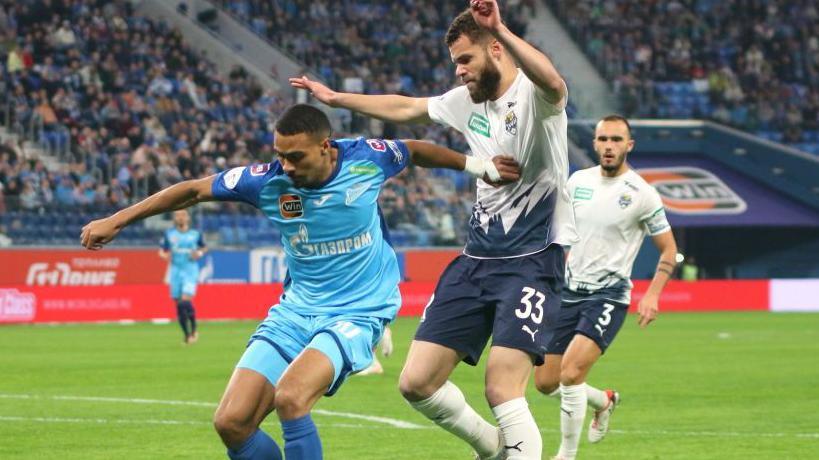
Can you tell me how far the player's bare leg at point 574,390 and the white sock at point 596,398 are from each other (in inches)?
18.2

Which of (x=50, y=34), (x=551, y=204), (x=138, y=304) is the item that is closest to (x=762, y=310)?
(x=138, y=304)

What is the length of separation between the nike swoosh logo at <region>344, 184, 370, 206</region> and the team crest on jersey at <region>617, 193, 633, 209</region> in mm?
3546

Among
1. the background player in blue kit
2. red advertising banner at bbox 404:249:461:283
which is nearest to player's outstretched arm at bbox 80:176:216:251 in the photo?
the background player in blue kit

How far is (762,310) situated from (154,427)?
2811 cm

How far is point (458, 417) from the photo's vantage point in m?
8.46

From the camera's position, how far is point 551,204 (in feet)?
27.1

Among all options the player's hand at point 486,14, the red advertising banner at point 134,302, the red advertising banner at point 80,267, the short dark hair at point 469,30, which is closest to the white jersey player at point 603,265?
the short dark hair at point 469,30

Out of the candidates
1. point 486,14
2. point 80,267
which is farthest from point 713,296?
point 486,14

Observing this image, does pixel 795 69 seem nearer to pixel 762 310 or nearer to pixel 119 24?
pixel 762 310

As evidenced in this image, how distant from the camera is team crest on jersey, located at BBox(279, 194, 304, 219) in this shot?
780 cm

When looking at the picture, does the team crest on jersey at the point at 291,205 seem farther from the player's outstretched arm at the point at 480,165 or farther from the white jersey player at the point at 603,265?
the white jersey player at the point at 603,265

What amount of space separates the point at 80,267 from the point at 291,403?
2464 centimetres

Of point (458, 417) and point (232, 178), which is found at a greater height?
point (232, 178)

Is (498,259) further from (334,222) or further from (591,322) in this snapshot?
(591,322)
